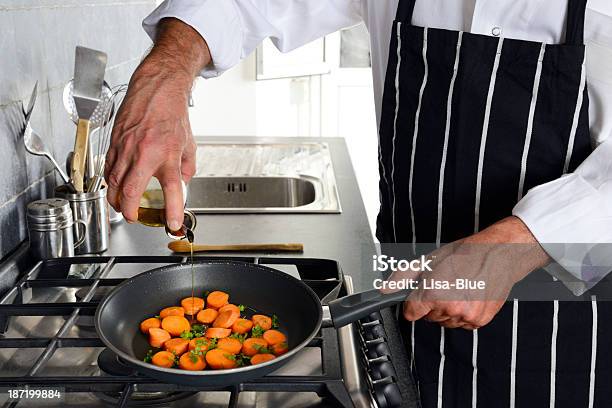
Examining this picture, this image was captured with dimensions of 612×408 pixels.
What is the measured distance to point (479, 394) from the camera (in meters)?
1.14

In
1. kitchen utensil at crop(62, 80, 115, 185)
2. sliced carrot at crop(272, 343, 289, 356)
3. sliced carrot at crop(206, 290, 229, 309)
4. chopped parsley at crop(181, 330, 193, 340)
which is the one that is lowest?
sliced carrot at crop(272, 343, 289, 356)

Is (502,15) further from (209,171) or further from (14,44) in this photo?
(209,171)

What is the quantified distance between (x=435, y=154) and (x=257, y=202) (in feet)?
3.24

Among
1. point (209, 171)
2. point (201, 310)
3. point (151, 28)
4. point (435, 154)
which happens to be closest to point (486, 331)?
point (435, 154)

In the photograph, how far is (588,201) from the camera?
985mm

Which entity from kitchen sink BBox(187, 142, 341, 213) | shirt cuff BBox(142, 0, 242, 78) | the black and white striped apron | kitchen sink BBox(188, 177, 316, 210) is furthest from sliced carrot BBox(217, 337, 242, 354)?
kitchen sink BBox(188, 177, 316, 210)

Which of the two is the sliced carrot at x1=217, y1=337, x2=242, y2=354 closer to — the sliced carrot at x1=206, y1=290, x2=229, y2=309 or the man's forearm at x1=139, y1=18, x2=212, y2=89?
the sliced carrot at x1=206, y1=290, x2=229, y2=309

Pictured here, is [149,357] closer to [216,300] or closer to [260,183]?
[216,300]

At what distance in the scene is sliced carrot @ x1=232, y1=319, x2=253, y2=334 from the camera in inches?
38.1

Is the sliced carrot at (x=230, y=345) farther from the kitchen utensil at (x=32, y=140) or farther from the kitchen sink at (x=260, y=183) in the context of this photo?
the kitchen sink at (x=260, y=183)

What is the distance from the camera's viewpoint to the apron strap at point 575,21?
1.02m

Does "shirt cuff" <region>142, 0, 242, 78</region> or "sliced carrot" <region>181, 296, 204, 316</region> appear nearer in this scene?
"sliced carrot" <region>181, 296, 204, 316</region>

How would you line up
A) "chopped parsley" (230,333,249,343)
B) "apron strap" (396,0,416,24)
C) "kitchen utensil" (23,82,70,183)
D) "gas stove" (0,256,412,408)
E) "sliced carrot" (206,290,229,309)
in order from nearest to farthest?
"gas stove" (0,256,412,408), "chopped parsley" (230,333,249,343), "sliced carrot" (206,290,229,309), "apron strap" (396,0,416,24), "kitchen utensil" (23,82,70,183)

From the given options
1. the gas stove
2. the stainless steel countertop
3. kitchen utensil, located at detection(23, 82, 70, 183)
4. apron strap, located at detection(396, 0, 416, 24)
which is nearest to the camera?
the gas stove
